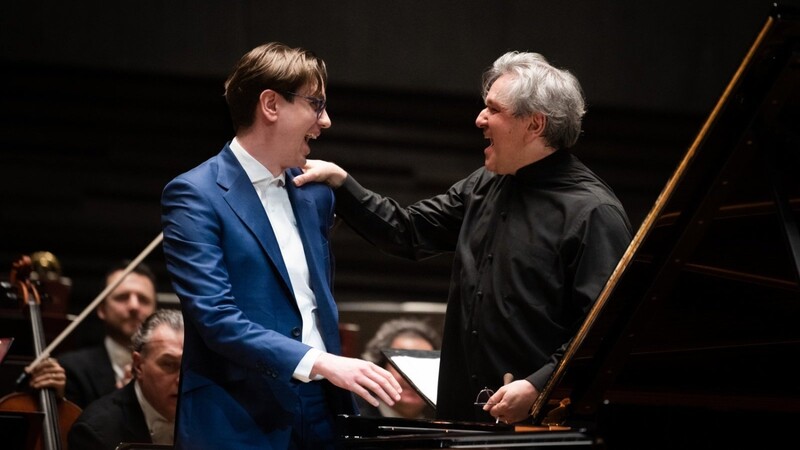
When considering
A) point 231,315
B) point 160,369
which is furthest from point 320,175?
point 160,369

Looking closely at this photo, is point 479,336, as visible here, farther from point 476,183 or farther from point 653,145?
point 653,145

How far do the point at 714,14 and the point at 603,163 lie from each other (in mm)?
944

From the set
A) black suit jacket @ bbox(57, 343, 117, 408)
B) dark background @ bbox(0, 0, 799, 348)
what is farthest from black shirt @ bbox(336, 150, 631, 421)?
dark background @ bbox(0, 0, 799, 348)

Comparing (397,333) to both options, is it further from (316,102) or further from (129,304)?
(316,102)

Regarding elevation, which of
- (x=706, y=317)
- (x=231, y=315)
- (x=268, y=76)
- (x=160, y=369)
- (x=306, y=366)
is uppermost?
(x=268, y=76)

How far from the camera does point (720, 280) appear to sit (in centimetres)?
219

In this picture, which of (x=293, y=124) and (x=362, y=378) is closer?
(x=362, y=378)

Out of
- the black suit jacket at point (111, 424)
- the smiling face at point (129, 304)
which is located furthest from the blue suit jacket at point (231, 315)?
the smiling face at point (129, 304)

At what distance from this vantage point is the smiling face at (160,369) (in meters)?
3.46

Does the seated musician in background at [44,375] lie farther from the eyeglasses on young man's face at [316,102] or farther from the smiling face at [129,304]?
the eyeglasses on young man's face at [316,102]

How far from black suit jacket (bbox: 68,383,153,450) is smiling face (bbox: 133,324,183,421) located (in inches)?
2.2

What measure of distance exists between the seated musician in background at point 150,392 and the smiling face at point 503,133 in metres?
1.32

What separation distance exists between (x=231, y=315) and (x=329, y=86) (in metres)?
3.48

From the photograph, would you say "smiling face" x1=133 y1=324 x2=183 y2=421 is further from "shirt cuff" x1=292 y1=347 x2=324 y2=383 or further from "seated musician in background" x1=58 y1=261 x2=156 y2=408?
"shirt cuff" x1=292 y1=347 x2=324 y2=383
